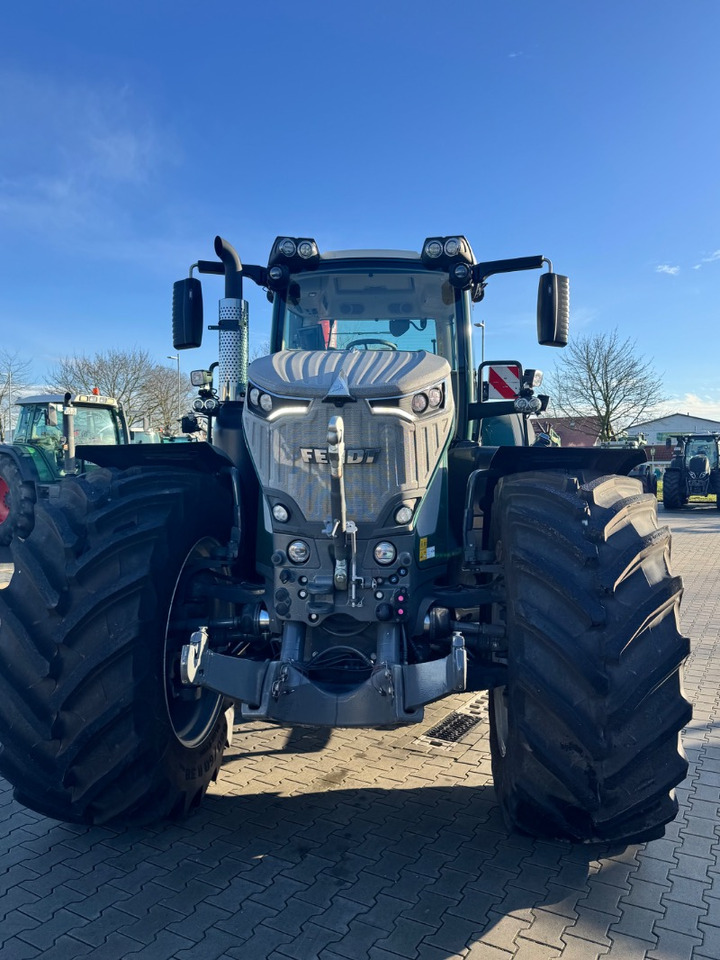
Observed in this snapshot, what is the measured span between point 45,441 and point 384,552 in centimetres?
1231

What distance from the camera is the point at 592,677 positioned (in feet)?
8.42

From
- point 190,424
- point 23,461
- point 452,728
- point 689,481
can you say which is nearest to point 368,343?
point 190,424

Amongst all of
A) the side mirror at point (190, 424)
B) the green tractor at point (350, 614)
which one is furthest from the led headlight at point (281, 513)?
the side mirror at point (190, 424)

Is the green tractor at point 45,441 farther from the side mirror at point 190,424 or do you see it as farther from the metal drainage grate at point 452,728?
the metal drainage grate at point 452,728

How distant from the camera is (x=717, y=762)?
162 inches

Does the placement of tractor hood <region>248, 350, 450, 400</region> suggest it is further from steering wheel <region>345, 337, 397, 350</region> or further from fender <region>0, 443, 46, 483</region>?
fender <region>0, 443, 46, 483</region>

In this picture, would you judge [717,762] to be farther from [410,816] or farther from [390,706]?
[390,706]

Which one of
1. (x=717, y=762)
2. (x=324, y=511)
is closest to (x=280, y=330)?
(x=324, y=511)

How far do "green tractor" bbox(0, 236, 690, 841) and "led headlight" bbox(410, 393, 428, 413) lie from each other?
0.05 ft

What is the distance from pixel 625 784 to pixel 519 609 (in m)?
0.72

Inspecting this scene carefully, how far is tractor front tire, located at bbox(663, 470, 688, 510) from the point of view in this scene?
2272 cm

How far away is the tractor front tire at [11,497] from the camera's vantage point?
10961 millimetres

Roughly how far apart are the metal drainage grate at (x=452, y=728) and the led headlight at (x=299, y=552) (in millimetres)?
1975

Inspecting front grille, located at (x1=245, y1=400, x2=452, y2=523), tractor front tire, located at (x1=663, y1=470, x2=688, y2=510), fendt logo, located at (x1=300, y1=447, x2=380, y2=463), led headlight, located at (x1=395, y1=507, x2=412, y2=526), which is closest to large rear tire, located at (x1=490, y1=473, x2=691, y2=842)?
led headlight, located at (x1=395, y1=507, x2=412, y2=526)
